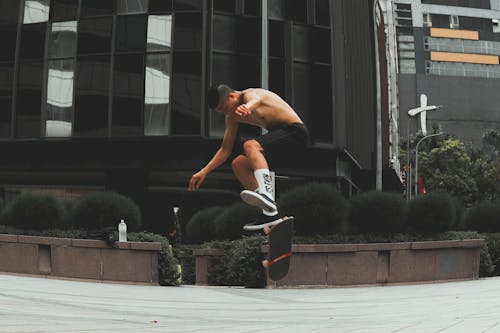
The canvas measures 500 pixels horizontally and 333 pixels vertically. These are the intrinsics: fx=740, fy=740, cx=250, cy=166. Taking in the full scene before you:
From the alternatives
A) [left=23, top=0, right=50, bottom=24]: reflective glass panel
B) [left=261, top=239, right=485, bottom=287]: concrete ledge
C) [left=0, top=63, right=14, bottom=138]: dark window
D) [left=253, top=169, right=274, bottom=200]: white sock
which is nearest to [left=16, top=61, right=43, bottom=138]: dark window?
[left=0, top=63, right=14, bottom=138]: dark window

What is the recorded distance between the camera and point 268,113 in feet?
23.3

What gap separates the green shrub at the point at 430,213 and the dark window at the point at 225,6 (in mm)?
16461

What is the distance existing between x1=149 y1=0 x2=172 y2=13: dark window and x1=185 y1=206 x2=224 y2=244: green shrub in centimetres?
1418

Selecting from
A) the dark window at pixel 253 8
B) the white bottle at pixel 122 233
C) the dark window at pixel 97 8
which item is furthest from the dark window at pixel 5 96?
the white bottle at pixel 122 233

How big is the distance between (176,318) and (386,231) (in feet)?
31.2

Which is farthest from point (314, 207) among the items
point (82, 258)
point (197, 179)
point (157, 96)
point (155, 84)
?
point (155, 84)

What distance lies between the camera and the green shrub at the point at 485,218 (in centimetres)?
2139

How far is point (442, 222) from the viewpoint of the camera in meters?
18.1

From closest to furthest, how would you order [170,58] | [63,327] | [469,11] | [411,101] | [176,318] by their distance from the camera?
[63,327] → [176,318] → [170,58] → [411,101] → [469,11]

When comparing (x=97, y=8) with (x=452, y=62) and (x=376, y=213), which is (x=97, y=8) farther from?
(x=452, y=62)

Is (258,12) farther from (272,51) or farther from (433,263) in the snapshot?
(433,263)

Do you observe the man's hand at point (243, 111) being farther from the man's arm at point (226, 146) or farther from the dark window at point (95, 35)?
the dark window at point (95, 35)

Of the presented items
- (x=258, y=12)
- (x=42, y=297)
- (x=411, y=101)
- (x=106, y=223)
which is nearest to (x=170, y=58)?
(x=258, y=12)

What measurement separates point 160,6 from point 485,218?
683 inches
